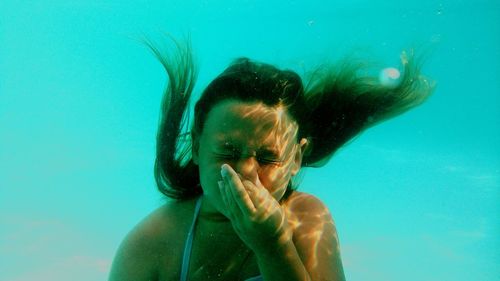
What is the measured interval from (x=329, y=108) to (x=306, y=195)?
75 cm

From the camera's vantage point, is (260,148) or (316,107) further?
(316,107)

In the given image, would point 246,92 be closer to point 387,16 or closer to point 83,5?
point 387,16

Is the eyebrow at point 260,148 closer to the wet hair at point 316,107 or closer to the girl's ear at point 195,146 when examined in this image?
the girl's ear at point 195,146

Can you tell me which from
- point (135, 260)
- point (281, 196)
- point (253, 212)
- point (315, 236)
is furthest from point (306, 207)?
point (135, 260)

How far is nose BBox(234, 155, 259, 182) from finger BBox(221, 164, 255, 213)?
7.9 inches

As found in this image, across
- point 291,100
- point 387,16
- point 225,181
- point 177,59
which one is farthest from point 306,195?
point 387,16

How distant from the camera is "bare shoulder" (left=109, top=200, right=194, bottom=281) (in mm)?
2809

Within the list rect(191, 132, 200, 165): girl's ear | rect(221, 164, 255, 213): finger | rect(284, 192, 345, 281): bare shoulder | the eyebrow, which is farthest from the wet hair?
rect(221, 164, 255, 213): finger

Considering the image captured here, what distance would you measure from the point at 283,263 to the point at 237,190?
482 millimetres

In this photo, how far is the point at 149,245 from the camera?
2869 mm

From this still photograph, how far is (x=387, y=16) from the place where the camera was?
47.3ft

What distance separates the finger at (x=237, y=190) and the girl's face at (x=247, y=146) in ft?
0.66

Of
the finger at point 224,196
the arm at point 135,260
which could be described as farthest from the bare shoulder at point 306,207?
the arm at point 135,260

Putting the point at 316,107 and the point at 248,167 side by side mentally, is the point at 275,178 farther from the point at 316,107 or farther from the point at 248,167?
the point at 316,107
